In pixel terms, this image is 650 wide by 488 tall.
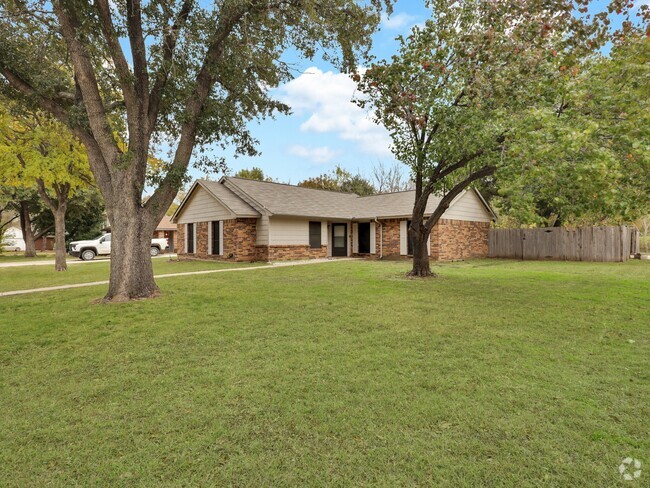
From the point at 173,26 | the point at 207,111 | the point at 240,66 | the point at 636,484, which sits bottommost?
the point at 636,484

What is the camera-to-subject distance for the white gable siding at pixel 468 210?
19789mm

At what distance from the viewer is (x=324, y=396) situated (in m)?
3.47

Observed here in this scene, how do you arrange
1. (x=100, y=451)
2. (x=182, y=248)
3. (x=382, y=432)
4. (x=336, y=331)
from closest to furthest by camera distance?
(x=100, y=451) < (x=382, y=432) < (x=336, y=331) < (x=182, y=248)

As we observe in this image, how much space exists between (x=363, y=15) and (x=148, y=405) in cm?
888

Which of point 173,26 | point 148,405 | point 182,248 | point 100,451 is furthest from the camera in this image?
point 182,248

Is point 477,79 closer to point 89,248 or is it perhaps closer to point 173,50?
point 173,50

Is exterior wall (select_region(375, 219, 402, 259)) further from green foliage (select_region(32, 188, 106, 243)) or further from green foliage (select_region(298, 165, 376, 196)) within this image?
green foliage (select_region(32, 188, 106, 243))

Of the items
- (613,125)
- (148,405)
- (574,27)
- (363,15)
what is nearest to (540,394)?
(148,405)

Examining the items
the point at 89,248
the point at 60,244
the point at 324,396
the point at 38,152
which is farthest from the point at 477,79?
the point at 89,248

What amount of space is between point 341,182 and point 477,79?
35353 mm

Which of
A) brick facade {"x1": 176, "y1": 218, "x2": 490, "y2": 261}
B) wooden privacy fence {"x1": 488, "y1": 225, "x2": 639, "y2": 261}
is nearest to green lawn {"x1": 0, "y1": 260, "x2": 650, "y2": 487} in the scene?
brick facade {"x1": 176, "y1": 218, "x2": 490, "y2": 261}

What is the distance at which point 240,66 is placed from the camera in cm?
884

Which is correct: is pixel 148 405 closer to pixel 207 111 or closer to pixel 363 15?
pixel 207 111

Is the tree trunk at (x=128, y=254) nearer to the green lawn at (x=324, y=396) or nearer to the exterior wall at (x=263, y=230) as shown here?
the green lawn at (x=324, y=396)
